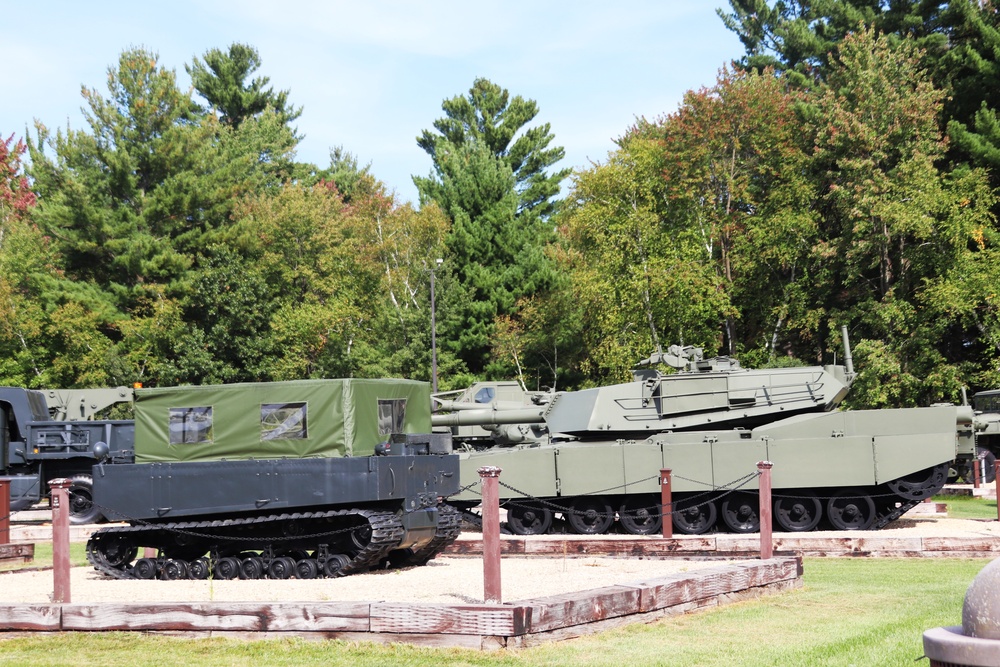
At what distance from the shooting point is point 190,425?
49.8 feet

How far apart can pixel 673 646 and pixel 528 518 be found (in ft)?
41.4

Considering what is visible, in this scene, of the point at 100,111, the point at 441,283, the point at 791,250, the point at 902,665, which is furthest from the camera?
the point at 441,283

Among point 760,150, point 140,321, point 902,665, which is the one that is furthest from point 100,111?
point 902,665

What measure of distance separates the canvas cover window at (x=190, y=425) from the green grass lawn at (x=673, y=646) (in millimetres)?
5181

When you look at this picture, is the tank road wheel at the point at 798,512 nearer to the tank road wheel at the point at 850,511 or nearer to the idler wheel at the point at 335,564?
the tank road wheel at the point at 850,511

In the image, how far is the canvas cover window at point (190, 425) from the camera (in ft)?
49.6

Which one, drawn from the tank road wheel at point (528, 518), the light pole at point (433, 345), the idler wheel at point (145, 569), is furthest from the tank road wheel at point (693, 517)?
the light pole at point (433, 345)

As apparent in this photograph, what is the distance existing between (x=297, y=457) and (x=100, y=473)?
262cm

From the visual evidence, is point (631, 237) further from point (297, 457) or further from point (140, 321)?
point (297, 457)

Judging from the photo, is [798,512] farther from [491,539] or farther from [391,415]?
[491,539]

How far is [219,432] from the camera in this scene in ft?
49.4

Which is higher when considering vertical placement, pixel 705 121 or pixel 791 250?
pixel 705 121

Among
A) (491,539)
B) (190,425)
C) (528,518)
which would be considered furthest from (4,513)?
(491,539)

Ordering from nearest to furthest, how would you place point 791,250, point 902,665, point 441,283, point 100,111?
point 902,665
point 791,250
point 100,111
point 441,283
